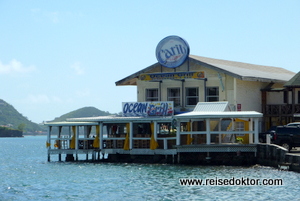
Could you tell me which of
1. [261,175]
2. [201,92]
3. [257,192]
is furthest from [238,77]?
[257,192]

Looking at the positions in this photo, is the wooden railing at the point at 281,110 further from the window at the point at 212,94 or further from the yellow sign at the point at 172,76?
the yellow sign at the point at 172,76

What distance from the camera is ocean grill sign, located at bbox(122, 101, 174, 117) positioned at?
44.3m

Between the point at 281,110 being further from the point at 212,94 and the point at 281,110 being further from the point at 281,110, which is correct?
the point at 212,94

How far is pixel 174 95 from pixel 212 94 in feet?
11.2

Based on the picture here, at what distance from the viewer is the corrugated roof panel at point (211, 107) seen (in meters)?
42.8

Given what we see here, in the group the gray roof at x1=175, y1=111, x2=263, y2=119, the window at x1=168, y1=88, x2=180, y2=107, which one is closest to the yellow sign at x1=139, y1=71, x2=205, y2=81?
the window at x1=168, y1=88, x2=180, y2=107

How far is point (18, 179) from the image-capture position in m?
37.6

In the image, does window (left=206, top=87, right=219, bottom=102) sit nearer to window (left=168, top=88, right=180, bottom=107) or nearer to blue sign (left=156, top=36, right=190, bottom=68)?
window (left=168, top=88, right=180, bottom=107)

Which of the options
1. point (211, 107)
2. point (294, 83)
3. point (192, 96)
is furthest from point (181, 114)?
point (294, 83)

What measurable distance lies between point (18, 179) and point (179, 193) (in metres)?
12.6

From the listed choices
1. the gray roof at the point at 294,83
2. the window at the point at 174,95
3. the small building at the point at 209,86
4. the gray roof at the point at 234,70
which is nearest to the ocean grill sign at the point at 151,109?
the small building at the point at 209,86

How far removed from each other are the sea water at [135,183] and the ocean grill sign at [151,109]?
400 centimetres

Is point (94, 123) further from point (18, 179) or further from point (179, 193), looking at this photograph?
point (179, 193)

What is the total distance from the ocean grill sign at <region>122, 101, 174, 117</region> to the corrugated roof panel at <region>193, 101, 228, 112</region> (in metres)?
1.97
